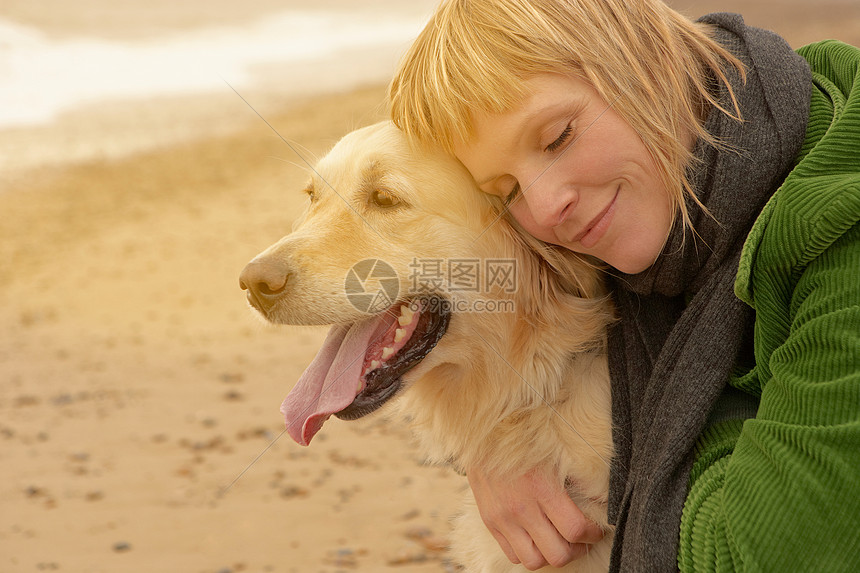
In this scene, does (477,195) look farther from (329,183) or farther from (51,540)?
(51,540)

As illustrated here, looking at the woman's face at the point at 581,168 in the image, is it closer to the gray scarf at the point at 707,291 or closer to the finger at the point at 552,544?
the gray scarf at the point at 707,291

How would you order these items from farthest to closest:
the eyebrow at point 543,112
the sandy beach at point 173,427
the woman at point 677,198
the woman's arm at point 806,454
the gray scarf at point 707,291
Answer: the sandy beach at point 173,427 < the eyebrow at point 543,112 < the gray scarf at point 707,291 < the woman at point 677,198 < the woman's arm at point 806,454

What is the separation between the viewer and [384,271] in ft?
7.04

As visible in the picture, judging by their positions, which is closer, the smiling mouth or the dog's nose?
the smiling mouth

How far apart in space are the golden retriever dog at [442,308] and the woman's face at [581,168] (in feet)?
0.77

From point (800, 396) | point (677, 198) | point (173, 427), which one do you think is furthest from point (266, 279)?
point (173, 427)

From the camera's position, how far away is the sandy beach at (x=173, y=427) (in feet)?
11.7

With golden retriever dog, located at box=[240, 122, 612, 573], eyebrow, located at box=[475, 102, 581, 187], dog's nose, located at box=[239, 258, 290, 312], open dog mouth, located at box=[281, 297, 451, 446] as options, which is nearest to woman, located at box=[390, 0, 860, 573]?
eyebrow, located at box=[475, 102, 581, 187]

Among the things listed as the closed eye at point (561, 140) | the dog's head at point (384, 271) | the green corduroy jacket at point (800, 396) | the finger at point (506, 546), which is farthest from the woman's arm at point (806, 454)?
the dog's head at point (384, 271)

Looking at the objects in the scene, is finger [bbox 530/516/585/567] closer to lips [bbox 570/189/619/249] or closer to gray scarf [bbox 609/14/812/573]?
gray scarf [bbox 609/14/812/573]

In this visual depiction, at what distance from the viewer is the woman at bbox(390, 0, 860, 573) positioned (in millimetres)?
1521

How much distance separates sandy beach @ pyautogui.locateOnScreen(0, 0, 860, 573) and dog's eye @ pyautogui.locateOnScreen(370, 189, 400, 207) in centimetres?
32

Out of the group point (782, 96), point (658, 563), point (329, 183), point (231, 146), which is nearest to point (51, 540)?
point (329, 183)

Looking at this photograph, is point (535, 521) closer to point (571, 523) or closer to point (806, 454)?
point (571, 523)
